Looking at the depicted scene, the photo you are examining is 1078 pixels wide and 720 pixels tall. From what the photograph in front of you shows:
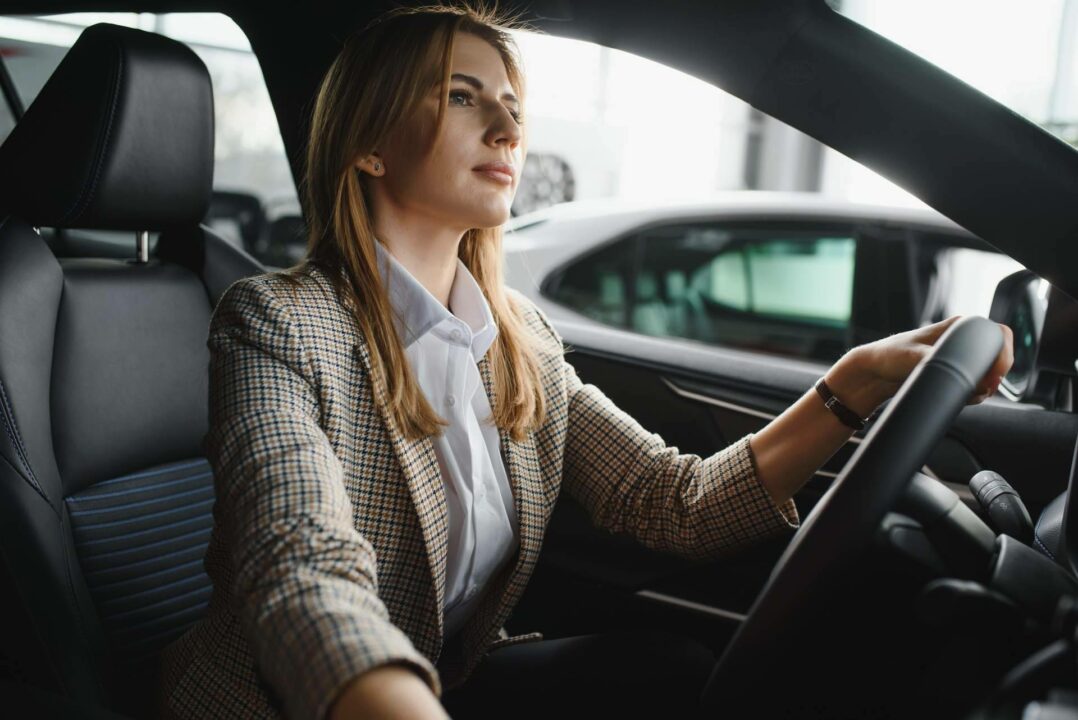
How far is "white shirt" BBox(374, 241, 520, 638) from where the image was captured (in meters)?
1.38

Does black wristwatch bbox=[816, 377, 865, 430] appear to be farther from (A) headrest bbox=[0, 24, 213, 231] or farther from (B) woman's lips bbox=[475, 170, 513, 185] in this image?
(A) headrest bbox=[0, 24, 213, 231]

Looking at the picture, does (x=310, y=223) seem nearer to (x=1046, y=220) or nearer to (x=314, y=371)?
(x=314, y=371)

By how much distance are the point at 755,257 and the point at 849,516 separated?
8.86 ft

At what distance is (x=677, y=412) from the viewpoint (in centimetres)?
212

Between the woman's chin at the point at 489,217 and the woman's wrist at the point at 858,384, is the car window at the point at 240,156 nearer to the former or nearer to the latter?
the woman's chin at the point at 489,217

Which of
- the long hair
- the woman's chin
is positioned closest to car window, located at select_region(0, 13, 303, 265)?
the long hair

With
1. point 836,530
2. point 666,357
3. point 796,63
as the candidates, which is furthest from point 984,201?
point 666,357

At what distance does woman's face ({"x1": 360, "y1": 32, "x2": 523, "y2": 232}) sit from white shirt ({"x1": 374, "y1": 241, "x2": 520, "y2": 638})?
0.10 metres

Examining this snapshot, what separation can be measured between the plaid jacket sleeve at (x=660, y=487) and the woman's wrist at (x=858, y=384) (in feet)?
0.52

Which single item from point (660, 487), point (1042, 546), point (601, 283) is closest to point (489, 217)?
point (660, 487)

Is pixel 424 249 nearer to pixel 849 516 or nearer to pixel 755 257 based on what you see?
A: pixel 849 516

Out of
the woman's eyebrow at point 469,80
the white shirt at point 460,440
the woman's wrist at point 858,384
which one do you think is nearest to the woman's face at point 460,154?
the woman's eyebrow at point 469,80

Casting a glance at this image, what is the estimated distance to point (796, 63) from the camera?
3.77ft

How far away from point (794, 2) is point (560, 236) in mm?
1862
